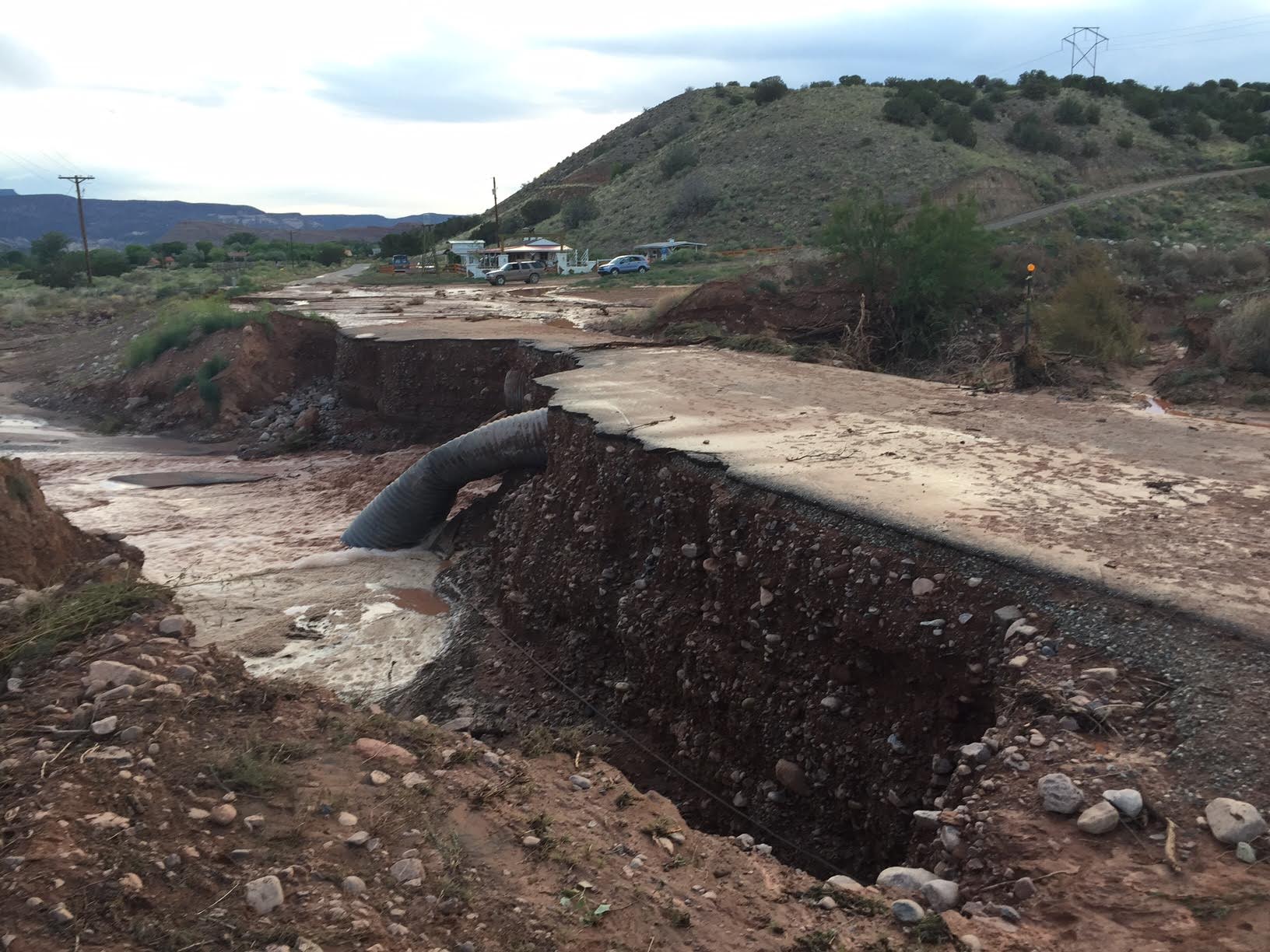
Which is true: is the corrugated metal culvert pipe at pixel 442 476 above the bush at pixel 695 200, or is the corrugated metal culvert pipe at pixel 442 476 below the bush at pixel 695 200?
below

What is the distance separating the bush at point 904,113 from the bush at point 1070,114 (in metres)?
7.51

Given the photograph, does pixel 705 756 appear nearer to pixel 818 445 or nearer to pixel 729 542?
pixel 729 542

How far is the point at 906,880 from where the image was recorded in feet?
13.2

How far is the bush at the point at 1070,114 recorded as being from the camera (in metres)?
53.5

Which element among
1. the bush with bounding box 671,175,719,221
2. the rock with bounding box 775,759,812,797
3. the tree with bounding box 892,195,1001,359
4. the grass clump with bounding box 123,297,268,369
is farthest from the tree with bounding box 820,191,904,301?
the bush with bounding box 671,175,719,221

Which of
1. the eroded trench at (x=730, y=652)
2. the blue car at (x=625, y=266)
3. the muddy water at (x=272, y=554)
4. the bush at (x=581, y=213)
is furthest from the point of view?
the bush at (x=581, y=213)

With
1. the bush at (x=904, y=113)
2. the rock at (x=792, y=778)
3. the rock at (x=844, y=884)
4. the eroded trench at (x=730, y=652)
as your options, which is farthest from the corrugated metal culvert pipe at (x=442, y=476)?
the bush at (x=904, y=113)

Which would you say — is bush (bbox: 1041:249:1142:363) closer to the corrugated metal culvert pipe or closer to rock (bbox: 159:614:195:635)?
the corrugated metal culvert pipe

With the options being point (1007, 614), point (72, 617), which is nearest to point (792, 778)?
point (1007, 614)

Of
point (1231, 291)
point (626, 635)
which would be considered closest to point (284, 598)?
point (626, 635)

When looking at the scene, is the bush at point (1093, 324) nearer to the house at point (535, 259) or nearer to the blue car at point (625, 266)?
the blue car at point (625, 266)

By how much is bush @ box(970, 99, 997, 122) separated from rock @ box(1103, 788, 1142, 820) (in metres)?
55.9

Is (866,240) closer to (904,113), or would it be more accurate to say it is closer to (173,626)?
(173,626)

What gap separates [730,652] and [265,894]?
12.5 ft
